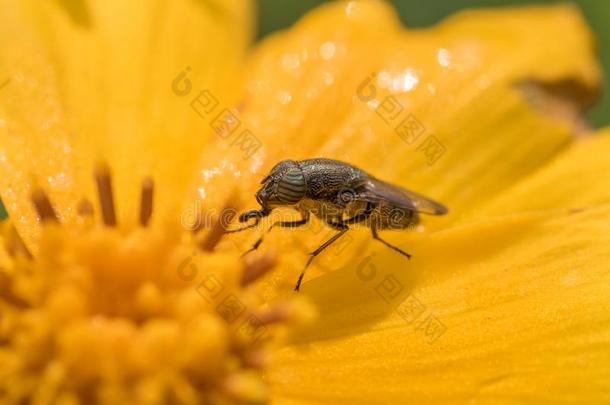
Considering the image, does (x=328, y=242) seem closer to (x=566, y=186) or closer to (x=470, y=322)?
(x=470, y=322)

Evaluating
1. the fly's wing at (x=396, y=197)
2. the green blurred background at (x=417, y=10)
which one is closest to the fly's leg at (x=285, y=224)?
the fly's wing at (x=396, y=197)

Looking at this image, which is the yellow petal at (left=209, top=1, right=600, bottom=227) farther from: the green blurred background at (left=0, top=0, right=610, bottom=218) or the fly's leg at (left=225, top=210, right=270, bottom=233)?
the green blurred background at (left=0, top=0, right=610, bottom=218)

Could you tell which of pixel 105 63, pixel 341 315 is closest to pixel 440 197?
pixel 341 315

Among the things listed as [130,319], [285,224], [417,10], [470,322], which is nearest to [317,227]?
[285,224]

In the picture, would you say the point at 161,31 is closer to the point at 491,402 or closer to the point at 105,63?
the point at 105,63

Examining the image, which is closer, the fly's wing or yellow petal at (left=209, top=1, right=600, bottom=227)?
the fly's wing

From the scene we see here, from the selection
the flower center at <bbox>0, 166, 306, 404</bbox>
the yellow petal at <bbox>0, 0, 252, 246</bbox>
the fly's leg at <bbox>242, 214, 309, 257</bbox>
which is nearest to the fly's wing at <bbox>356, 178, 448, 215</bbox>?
the fly's leg at <bbox>242, 214, 309, 257</bbox>

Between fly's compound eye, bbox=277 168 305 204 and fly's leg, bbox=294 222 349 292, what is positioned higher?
fly's compound eye, bbox=277 168 305 204
